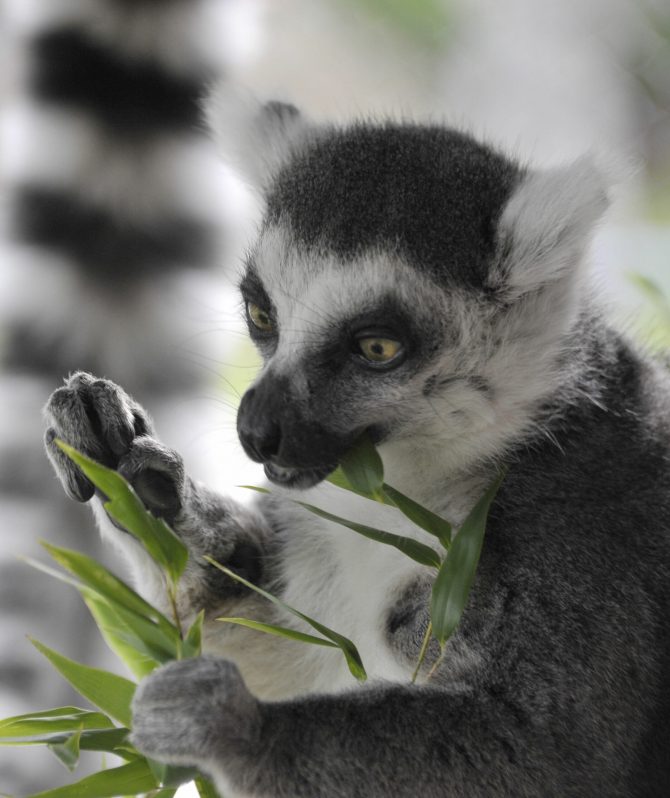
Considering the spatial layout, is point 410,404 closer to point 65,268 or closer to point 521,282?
point 521,282

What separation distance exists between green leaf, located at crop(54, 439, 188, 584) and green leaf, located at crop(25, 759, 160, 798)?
23cm

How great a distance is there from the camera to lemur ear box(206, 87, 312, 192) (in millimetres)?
1748

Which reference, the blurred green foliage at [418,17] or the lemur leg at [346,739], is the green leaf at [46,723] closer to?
the lemur leg at [346,739]

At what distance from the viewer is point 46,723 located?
1.16 meters

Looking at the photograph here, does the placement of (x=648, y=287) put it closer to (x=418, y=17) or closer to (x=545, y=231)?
(x=545, y=231)

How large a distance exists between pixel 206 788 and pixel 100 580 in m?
0.33

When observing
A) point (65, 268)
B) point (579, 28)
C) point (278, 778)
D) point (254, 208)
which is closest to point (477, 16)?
point (579, 28)

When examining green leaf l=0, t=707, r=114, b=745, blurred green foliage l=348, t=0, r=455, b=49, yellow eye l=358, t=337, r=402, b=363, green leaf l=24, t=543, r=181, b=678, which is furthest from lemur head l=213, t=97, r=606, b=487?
blurred green foliage l=348, t=0, r=455, b=49

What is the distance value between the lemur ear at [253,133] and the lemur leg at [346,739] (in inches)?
36.8

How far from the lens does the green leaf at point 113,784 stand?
110 centimetres

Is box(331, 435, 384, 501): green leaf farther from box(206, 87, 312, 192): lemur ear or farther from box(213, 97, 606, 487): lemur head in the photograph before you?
box(206, 87, 312, 192): lemur ear

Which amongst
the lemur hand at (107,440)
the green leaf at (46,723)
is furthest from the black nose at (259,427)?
the green leaf at (46,723)

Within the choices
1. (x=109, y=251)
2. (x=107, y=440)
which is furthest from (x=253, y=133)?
(x=107, y=440)

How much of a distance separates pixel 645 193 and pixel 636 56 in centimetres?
48
